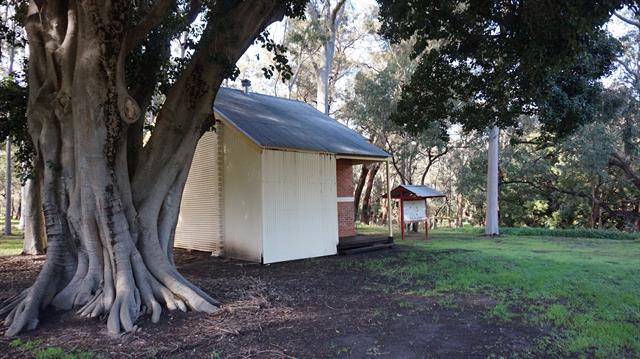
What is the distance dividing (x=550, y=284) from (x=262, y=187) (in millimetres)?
6650

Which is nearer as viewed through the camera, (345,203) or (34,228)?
(34,228)

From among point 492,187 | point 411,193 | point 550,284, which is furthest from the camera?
point 492,187

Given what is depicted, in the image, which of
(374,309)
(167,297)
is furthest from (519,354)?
(167,297)

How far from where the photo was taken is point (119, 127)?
655 cm

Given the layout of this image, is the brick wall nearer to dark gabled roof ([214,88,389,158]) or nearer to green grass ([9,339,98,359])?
dark gabled roof ([214,88,389,158])

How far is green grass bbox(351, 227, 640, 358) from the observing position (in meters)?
5.48

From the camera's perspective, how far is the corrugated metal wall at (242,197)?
1177cm

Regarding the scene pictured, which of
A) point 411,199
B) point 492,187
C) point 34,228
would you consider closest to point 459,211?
point 492,187

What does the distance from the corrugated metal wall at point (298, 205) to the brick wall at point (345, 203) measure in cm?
282

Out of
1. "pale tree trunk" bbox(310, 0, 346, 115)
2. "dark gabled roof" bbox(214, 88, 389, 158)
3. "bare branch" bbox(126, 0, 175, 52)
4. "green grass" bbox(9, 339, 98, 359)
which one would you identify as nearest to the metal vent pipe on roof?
"dark gabled roof" bbox(214, 88, 389, 158)

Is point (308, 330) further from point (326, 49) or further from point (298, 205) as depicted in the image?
point (326, 49)

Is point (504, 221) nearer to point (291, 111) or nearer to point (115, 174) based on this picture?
point (291, 111)

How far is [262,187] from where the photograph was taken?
11641mm

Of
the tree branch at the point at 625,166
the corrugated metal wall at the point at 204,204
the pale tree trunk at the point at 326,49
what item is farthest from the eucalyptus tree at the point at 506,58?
the tree branch at the point at 625,166
